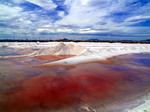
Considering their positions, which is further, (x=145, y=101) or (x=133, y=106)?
(x=145, y=101)

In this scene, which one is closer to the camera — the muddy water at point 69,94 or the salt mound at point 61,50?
the muddy water at point 69,94

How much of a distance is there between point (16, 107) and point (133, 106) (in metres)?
2.46

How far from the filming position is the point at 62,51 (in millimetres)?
10750

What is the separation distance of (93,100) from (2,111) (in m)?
1.93

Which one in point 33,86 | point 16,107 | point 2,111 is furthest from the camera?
point 33,86

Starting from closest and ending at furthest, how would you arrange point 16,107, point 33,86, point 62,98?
point 16,107 < point 62,98 < point 33,86

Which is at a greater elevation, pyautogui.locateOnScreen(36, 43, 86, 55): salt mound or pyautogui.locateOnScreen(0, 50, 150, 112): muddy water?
pyautogui.locateOnScreen(36, 43, 86, 55): salt mound

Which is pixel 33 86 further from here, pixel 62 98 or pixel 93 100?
pixel 93 100

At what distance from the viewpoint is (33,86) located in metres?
3.53

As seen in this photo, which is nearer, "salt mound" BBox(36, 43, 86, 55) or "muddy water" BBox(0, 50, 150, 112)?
"muddy water" BBox(0, 50, 150, 112)

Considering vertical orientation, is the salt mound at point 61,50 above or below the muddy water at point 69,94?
above

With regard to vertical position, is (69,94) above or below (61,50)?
below

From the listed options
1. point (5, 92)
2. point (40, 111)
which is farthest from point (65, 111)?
point (5, 92)

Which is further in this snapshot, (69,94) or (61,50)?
(61,50)
